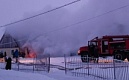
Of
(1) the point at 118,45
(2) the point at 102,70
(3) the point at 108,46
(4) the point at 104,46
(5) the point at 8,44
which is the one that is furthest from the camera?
(5) the point at 8,44

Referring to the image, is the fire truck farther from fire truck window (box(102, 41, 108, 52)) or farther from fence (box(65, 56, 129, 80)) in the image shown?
fence (box(65, 56, 129, 80))

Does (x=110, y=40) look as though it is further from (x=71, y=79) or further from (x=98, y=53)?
(x=71, y=79)

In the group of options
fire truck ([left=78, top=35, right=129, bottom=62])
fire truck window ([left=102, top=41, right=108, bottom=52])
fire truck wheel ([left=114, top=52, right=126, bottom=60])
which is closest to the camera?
fire truck wheel ([left=114, top=52, right=126, bottom=60])

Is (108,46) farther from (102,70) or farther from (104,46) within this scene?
(102,70)

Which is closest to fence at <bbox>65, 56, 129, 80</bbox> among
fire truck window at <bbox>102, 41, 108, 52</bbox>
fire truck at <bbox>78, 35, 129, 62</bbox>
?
fire truck at <bbox>78, 35, 129, 62</bbox>

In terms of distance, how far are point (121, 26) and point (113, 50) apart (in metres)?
15.2

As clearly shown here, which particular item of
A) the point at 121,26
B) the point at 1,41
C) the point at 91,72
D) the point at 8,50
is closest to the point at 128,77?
the point at 91,72

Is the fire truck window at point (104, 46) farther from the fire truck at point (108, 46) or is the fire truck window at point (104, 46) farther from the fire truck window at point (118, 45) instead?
the fire truck window at point (118, 45)

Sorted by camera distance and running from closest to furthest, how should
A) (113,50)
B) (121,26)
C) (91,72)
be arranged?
(91,72), (113,50), (121,26)

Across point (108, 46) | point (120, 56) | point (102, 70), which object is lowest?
point (102, 70)

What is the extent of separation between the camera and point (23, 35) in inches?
2205

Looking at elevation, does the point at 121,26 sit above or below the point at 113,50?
above

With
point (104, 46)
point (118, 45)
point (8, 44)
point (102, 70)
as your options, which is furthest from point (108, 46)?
point (8, 44)

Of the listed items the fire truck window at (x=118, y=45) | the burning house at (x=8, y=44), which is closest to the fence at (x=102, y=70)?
the fire truck window at (x=118, y=45)
